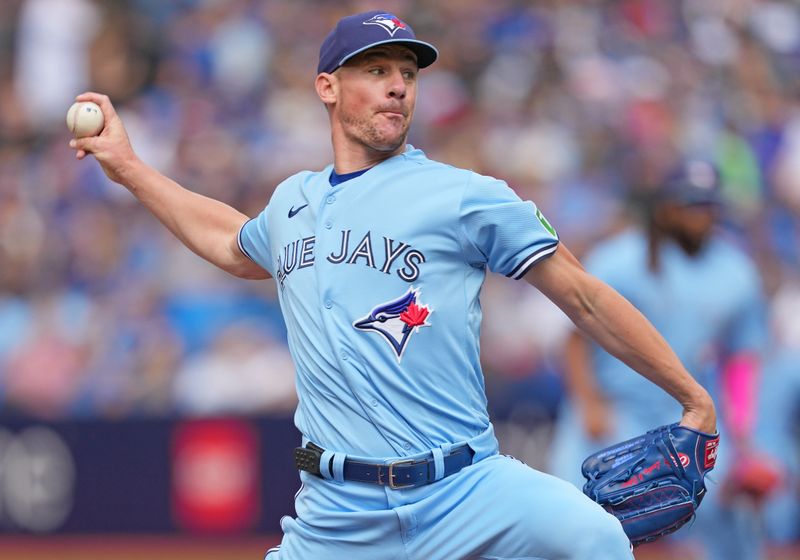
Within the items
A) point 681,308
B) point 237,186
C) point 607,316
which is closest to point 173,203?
point 607,316

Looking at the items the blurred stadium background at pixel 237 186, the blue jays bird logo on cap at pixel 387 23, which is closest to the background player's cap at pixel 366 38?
the blue jays bird logo on cap at pixel 387 23

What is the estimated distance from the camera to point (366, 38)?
4.43 m

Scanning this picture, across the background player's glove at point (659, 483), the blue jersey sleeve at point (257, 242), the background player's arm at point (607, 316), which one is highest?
the blue jersey sleeve at point (257, 242)

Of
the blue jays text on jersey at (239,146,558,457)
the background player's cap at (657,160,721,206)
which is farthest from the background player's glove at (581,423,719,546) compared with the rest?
the background player's cap at (657,160,721,206)

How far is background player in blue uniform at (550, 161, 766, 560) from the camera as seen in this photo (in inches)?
278

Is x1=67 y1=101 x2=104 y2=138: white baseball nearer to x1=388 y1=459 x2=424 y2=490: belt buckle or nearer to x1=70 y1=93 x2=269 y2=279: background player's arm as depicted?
x1=70 y1=93 x2=269 y2=279: background player's arm

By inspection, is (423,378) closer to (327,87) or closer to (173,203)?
(327,87)

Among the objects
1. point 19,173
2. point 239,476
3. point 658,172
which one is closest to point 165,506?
point 239,476

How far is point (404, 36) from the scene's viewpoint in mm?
4438

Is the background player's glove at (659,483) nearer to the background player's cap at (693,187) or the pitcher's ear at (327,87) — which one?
the pitcher's ear at (327,87)

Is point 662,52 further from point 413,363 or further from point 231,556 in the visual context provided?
point 413,363

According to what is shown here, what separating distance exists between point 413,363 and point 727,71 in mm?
10582

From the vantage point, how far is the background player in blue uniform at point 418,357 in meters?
4.25

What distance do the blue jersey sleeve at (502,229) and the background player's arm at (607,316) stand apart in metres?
0.06
